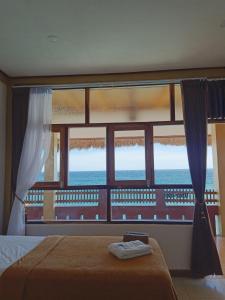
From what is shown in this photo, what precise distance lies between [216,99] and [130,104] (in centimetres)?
119

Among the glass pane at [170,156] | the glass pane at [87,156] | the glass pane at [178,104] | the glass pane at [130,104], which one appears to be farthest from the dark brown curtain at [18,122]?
the glass pane at [178,104]

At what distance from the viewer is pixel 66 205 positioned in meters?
4.11

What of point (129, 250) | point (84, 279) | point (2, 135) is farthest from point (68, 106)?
point (84, 279)

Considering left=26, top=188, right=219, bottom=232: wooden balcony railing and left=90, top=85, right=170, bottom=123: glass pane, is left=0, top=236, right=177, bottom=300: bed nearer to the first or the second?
left=26, top=188, right=219, bottom=232: wooden balcony railing

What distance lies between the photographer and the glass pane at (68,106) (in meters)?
4.16

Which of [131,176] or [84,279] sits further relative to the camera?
[131,176]

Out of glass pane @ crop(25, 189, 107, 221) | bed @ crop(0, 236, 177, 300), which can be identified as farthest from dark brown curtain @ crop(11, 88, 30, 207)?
bed @ crop(0, 236, 177, 300)

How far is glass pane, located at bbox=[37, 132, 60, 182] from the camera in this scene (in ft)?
13.5

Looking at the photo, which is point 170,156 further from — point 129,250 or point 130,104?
point 129,250

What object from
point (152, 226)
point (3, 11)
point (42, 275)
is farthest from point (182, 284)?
point (3, 11)

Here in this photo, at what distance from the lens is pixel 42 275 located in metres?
1.88

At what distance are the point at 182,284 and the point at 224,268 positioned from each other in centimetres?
84

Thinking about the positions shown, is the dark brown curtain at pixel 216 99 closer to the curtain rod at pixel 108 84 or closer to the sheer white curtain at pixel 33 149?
the curtain rod at pixel 108 84

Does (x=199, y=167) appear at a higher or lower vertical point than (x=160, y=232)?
higher
